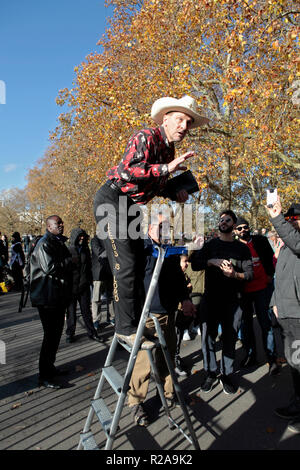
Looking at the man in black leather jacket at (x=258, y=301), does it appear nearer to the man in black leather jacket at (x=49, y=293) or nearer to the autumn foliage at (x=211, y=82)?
the man in black leather jacket at (x=49, y=293)

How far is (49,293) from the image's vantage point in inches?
191

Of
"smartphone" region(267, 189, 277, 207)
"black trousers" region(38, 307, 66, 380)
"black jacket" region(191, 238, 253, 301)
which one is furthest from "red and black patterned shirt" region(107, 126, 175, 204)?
"black trousers" region(38, 307, 66, 380)

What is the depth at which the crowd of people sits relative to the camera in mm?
2736

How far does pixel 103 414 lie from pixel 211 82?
15.6 meters

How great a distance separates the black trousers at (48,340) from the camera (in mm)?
4891

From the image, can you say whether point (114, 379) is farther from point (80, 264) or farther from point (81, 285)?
point (80, 264)

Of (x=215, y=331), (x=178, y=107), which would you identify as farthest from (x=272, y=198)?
(x=215, y=331)

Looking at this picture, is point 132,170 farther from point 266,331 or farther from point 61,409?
point 266,331

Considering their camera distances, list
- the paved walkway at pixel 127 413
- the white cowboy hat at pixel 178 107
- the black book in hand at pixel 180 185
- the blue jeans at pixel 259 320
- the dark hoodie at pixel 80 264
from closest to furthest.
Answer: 1. the white cowboy hat at pixel 178 107
2. the black book in hand at pixel 180 185
3. the paved walkway at pixel 127 413
4. the blue jeans at pixel 259 320
5. the dark hoodie at pixel 80 264

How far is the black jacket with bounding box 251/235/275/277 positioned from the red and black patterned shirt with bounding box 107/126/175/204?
11.9ft

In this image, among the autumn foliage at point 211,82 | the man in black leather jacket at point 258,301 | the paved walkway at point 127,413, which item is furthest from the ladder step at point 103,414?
the autumn foliage at point 211,82

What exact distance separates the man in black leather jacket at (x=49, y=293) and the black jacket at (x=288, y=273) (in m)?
3.15
